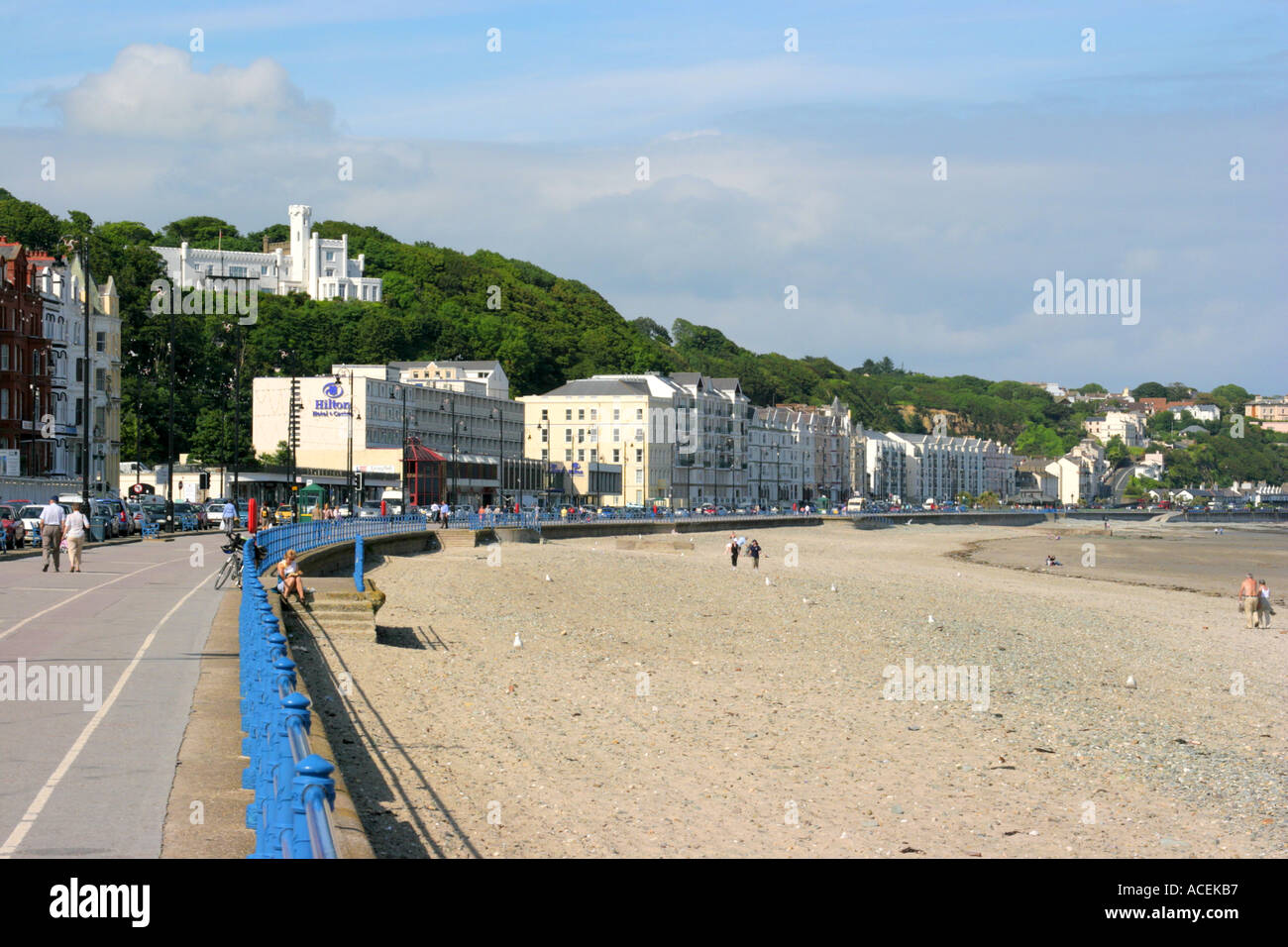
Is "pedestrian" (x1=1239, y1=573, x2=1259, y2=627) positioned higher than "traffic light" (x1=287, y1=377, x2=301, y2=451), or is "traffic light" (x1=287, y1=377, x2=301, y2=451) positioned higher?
"traffic light" (x1=287, y1=377, x2=301, y2=451)

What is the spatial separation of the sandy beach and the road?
2.03m

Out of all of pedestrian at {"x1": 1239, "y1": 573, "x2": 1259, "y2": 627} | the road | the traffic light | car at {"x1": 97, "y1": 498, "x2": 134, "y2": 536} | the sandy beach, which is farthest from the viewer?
the traffic light

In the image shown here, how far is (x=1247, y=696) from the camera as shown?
24203 millimetres

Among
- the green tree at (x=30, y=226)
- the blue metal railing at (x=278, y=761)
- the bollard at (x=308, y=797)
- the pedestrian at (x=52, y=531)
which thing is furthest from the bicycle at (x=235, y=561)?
the green tree at (x=30, y=226)

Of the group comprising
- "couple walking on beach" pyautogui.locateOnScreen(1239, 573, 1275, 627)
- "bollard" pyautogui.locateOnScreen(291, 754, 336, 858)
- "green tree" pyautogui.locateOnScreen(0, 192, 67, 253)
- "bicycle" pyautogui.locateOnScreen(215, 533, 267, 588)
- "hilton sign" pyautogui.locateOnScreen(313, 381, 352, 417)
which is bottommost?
"couple walking on beach" pyautogui.locateOnScreen(1239, 573, 1275, 627)

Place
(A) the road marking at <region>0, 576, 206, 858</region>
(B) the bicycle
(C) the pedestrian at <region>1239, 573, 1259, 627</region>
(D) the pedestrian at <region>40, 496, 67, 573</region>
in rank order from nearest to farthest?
(A) the road marking at <region>0, 576, 206, 858</region> < (B) the bicycle < (D) the pedestrian at <region>40, 496, 67, 573</region> < (C) the pedestrian at <region>1239, 573, 1259, 627</region>

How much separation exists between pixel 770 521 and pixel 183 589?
107 meters

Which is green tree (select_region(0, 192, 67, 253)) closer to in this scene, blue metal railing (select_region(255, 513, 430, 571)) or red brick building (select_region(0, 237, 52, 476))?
red brick building (select_region(0, 237, 52, 476))

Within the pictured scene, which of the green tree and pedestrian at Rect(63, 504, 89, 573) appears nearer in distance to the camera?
pedestrian at Rect(63, 504, 89, 573)

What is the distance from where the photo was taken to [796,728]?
18.6m

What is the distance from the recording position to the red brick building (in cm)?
6519

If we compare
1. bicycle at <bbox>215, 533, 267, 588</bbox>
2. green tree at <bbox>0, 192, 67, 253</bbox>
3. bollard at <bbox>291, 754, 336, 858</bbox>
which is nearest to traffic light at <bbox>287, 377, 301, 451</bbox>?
bicycle at <bbox>215, 533, 267, 588</bbox>

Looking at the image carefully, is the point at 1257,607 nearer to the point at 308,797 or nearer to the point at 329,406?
the point at 308,797
